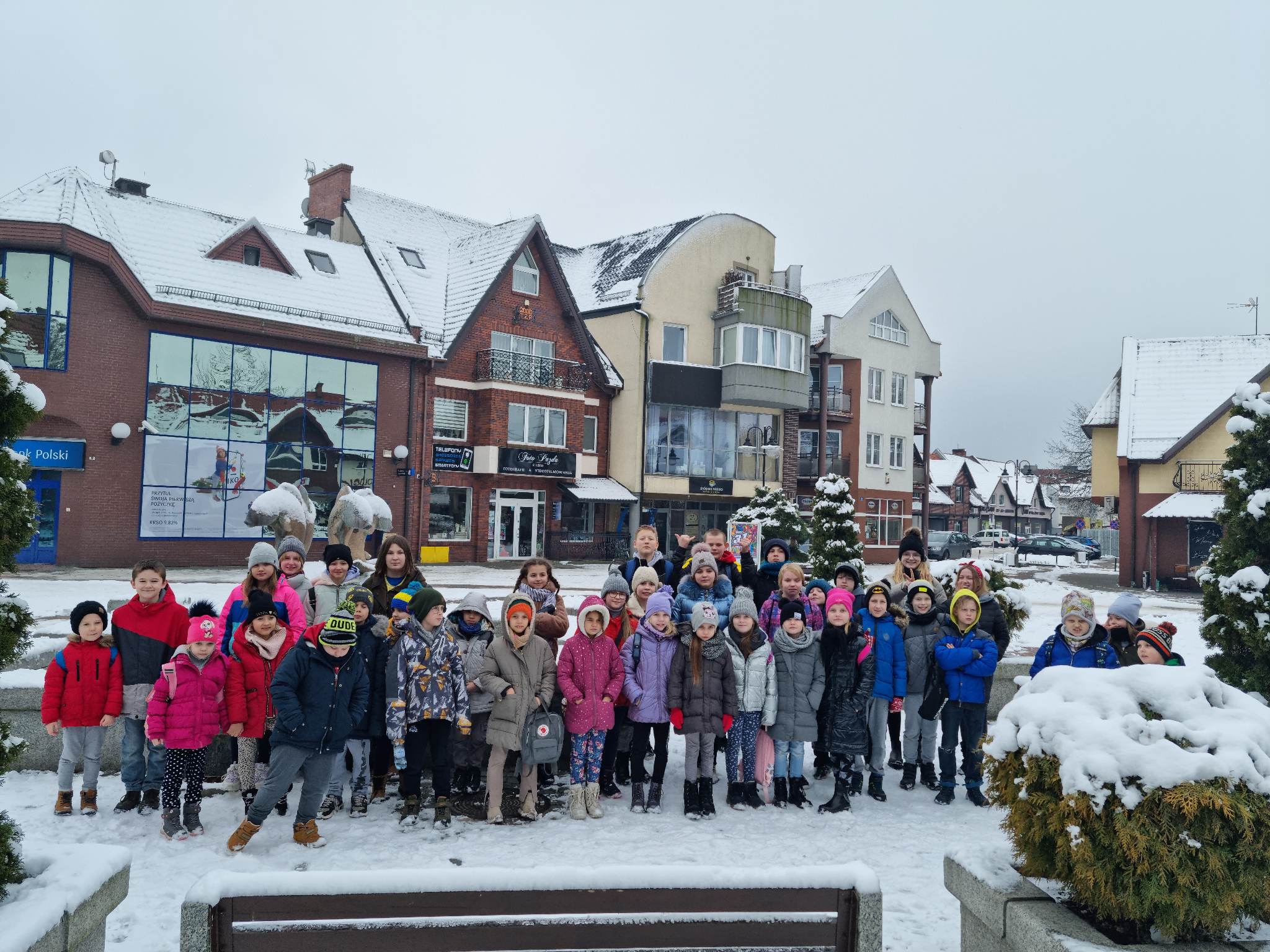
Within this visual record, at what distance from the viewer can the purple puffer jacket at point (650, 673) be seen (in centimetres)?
632

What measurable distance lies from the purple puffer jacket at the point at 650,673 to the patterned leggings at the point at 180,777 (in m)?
2.98

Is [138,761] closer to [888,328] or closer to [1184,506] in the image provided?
[1184,506]

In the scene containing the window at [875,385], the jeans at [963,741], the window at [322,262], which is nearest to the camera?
the jeans at [963,741]

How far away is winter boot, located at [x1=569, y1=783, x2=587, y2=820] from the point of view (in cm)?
605

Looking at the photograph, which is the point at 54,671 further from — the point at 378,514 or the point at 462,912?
the point at 378,514

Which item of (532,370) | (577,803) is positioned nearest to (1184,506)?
(532,370)

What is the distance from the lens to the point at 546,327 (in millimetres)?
30750

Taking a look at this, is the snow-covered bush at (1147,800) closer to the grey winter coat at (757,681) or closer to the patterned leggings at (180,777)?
the grey winter coat at (757,681)

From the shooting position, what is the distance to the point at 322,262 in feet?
90.9

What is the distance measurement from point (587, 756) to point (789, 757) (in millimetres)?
1608

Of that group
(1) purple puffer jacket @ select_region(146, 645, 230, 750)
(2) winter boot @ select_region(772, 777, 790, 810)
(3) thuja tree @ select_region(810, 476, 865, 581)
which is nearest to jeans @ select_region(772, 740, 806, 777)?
(2) winter boot @ select_region(772, 777, 790, 810)

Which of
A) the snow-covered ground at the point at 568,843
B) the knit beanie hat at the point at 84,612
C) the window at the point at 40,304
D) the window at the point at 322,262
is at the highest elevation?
the window at the point at 322,262

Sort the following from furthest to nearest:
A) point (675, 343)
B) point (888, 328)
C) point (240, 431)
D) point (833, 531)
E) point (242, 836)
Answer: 1. point (888, 328)
2. point (675, 343)
3. point (240, 431)
4. point (833, 531)
5. point (242, 836)

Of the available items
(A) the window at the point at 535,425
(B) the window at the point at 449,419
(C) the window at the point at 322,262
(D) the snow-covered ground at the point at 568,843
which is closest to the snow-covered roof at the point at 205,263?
(C) the window at the point at 322,262
